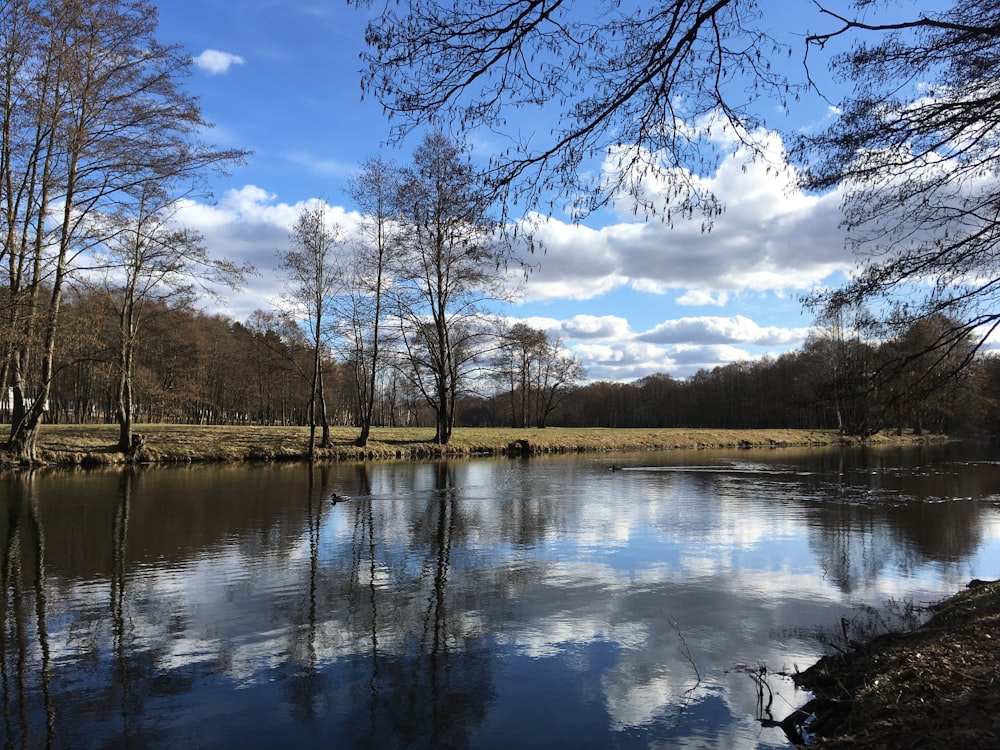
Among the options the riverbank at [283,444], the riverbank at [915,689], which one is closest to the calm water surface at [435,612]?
the riverbank at [915,689]

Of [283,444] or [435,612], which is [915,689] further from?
[283,444]

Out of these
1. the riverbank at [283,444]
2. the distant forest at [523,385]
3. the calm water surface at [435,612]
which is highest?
the distant forest at [523,385]

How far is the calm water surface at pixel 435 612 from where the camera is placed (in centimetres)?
506

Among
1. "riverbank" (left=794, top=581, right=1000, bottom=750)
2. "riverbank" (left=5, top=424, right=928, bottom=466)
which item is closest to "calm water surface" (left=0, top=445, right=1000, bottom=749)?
"riverbank" (left=794, top=581, right=1000, bottom=750)

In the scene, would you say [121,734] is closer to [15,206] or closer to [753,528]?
[753,528]

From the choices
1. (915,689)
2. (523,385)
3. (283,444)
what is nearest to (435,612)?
(915,689)

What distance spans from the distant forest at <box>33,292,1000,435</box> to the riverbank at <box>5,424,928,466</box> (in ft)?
8.06

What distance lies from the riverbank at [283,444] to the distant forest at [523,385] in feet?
8.06

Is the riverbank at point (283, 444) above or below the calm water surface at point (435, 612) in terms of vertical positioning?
above

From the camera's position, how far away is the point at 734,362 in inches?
4498

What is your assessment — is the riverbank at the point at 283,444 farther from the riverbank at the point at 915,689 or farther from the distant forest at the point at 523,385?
the riverbank at the point at 915,689

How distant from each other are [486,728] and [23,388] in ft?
80.4

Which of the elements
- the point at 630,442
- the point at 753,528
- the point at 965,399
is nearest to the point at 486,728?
the point at 965,399

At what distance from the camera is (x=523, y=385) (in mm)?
76250
